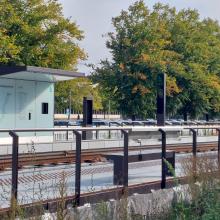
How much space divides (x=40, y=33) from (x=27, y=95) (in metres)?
10.0

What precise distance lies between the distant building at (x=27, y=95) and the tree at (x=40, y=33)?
7.27 meters

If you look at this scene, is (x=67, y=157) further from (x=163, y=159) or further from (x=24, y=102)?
(x=24, y=102)

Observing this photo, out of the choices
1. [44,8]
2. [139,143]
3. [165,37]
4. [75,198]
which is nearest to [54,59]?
[44,8]

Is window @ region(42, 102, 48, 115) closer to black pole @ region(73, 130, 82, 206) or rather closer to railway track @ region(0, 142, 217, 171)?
railway track @ region(0, 142, 217, 171)

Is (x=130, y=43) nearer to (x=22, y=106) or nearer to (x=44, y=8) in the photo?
(x=44, y=8)

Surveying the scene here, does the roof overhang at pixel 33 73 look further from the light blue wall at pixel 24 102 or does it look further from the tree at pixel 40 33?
the tree at pixel 40 33

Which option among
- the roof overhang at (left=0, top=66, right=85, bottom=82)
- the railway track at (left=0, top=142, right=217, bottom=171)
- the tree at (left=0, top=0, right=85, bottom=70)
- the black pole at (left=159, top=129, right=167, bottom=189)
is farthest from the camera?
the tree at (left=0, top=0, right=85, bottom=70)

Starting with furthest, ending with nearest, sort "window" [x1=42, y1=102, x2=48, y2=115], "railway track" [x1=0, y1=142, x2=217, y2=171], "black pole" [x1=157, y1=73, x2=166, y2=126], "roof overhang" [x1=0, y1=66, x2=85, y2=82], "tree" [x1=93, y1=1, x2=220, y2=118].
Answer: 1. "tree" [x1=93, y1=1, x2=220, y2=118]
2. "black pole" [x1=157, y1=73, x2=166, y2=126]
3. "window" [x1=42, y1=102, x2=48, y2=115]
4. "roof overhang" [x1=0, y1=66, x2=85, y2=82]
5. "railway track" [x1=0, y1=142, x2=217, y2=171]

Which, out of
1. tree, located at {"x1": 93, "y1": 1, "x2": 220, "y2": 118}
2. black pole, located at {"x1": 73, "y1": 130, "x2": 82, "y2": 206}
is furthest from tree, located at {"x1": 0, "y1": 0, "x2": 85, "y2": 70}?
black pole, located at {"x1": 73, "y1": 130, "x2": 82, "y2": 206}

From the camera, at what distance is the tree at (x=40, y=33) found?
1186 inches

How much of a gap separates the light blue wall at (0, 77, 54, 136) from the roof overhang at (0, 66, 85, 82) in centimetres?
22

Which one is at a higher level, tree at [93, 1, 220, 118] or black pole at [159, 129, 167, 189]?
tree at [93, 1, 220, 118]

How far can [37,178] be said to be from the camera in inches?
270

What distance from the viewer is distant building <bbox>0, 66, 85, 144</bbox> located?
67.1 feet
